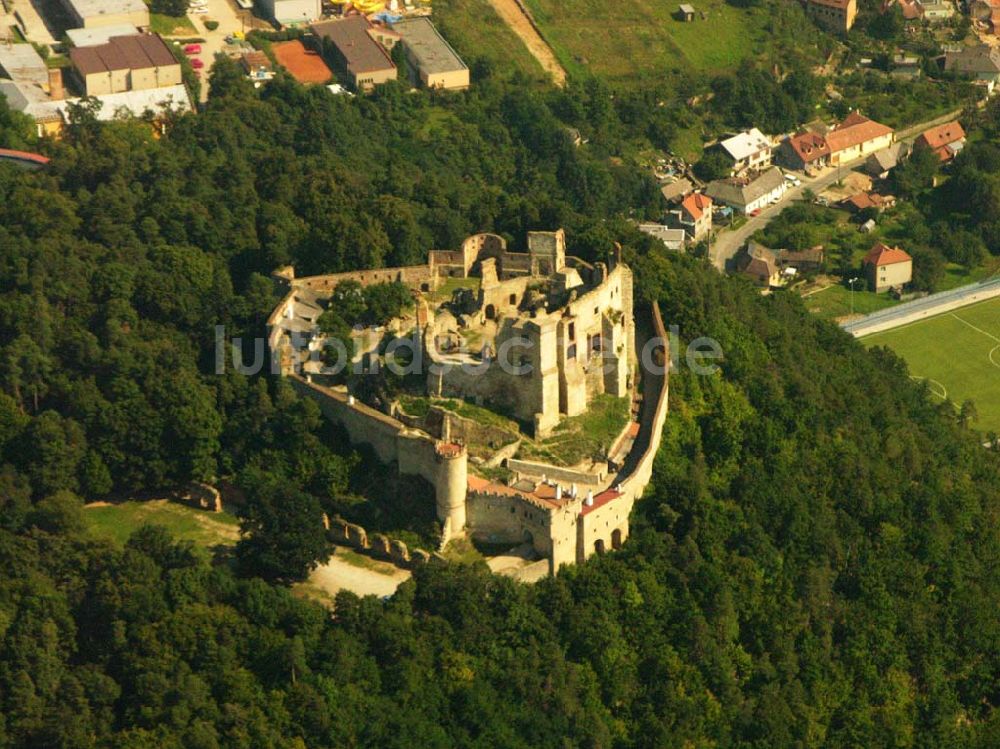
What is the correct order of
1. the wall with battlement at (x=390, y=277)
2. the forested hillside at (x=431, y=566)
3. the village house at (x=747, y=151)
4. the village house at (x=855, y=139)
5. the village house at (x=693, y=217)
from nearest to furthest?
the forested hillside at (x=431, y=566), the wall with battlement at (x=390, y=277), the village house at (x=693, y=217), the village house at (x=747, y=151), the village house at (x=855, y=139)

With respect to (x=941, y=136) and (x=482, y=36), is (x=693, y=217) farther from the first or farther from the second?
(x=941, y=136)

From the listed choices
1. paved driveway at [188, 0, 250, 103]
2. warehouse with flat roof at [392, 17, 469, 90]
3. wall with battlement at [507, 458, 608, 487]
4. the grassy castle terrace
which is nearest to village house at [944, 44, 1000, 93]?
warehouse with flat roof at [392, 17, 469, 90]

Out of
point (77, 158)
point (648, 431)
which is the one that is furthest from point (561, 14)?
point (648, 431)

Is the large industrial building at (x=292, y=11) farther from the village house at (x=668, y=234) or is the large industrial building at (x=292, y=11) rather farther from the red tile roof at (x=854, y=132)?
the red tile roof at (x=854, y=132)

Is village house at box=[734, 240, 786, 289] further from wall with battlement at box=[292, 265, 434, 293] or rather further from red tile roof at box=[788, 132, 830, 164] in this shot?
wall with battlement at box=[292, 265, 434, 293]

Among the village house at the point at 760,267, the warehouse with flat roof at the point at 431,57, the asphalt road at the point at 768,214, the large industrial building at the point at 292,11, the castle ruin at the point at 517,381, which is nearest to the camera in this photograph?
the castle ruin at the point at 517,381

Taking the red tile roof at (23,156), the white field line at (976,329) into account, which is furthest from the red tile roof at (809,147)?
the red tile roof at (23,156)

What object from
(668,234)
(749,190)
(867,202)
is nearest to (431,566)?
(668,234)

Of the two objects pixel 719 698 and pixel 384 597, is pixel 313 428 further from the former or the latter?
pixel 719 698
